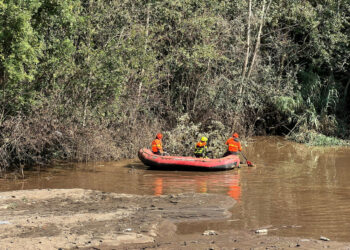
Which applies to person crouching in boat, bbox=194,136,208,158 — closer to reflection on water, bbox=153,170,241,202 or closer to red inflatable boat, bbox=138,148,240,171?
red inflatable boat, bbox=138,148,240,171

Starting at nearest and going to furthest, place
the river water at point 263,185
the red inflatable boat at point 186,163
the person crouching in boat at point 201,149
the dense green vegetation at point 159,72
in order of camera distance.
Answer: the river water at point 263,185 → the dense green vegetation at point 159,72 → the red inflatable boat at point 186,163 → the person crouching in boat at point 201,149

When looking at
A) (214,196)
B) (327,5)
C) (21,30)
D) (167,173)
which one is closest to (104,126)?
(167,173)

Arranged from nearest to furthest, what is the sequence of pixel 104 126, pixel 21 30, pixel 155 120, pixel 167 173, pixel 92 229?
pixel 92 229, pixel 21 30, pixel 167 173, pixel 104 126, pixel 155 120

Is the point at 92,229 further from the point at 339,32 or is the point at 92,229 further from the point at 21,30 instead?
the point at 339,32

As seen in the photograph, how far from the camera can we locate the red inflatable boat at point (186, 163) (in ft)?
57.6

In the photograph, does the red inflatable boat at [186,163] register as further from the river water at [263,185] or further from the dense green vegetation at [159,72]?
the dense green vegetation at [159,72]

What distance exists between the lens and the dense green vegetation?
51.7 feet

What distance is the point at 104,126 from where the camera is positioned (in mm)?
18906

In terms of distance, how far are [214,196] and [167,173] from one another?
463cm

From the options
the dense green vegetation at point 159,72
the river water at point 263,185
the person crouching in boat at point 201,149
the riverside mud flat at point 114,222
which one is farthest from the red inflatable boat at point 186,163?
the riverside mud flat at point 114,222

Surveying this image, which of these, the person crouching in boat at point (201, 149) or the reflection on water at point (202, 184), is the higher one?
the person crouching in boat at point (201, 149)

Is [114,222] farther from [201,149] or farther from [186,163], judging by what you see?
[201,149]

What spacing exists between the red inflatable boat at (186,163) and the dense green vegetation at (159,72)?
1.88 meters

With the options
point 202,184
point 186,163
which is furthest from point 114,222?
point 186,163
